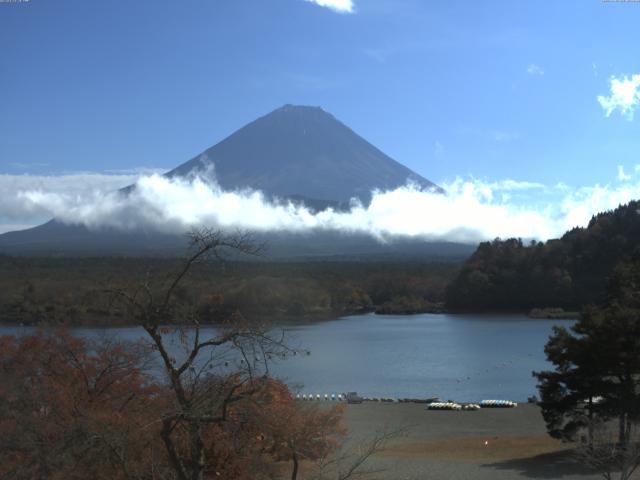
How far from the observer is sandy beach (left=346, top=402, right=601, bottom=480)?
957 cm

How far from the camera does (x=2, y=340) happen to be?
9.43 metres

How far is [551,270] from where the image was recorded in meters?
46.4


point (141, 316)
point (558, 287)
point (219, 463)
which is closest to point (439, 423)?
point (219, 463)

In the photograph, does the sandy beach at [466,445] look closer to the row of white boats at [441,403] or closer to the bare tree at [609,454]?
the row of white boats at [441,403]

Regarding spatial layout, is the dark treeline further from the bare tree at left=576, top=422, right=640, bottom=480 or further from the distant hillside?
the bare tree at left=576, top=422, right=640, bottom=480

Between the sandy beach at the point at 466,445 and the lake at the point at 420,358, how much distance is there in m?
2.03

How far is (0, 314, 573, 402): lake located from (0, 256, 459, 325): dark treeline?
126 inches

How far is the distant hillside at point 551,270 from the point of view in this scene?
4531 cm

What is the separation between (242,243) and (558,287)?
148 ft

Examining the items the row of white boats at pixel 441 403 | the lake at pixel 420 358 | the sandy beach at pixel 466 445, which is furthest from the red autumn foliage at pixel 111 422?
the row of white boats at pixel 441 403

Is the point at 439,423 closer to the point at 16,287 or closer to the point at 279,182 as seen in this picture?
the point at 16,287

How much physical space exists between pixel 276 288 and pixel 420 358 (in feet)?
55.5

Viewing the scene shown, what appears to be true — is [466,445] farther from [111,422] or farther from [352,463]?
[111,422]

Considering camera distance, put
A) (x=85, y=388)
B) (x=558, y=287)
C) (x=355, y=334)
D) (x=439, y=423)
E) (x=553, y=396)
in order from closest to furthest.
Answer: (x=85, y=388) < (x=553, y=396) < (x=439, y=423) < (x=355, y=334) < (x=558, y=287)
